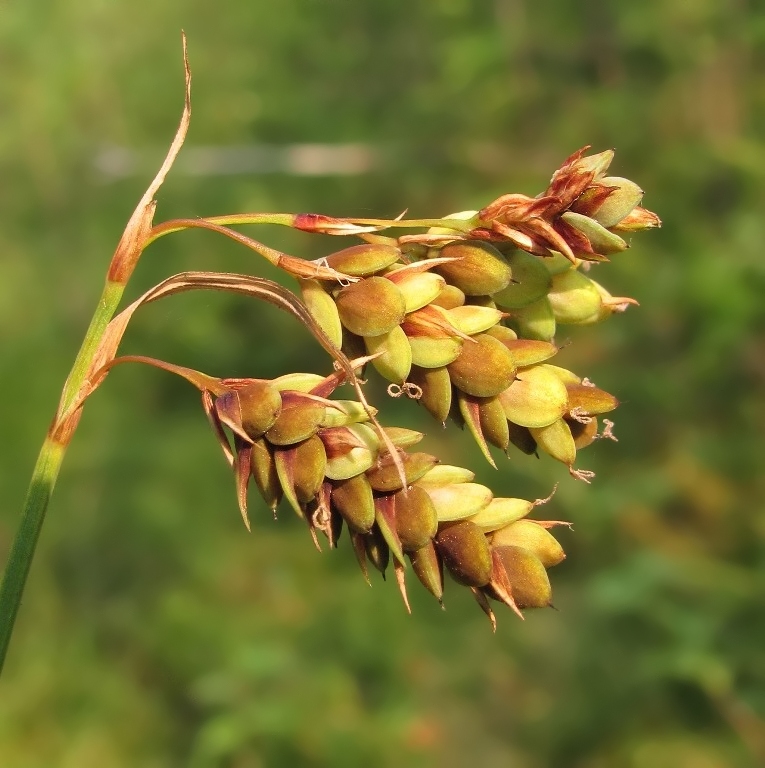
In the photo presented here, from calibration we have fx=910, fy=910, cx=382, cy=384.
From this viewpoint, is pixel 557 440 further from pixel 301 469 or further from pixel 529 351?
pixel 301 469

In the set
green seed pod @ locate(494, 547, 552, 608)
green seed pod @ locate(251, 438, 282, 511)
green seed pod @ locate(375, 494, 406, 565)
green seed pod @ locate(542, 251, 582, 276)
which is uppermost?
green seed pod @ locate(542, 251, 582, 276)

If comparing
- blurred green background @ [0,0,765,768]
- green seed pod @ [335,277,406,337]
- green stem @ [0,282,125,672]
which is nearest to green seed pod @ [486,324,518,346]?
green seed pod @ [335,277,406,337]

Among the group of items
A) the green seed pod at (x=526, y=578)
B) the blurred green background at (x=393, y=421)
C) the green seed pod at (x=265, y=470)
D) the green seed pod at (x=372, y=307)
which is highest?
the green seed pod at (x=372, y=307)

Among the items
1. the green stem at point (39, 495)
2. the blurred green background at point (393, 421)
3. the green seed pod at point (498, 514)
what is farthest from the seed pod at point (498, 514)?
the blurred green background at point (393, 421)

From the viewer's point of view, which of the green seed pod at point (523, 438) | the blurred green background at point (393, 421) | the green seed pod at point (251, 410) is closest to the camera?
the green seed pod at point (251, 410)

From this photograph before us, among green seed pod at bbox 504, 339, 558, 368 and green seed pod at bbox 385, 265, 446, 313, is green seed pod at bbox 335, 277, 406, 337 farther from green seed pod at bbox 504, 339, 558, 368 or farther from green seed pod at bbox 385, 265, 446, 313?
green seed pod at bbox 504, 339, 558, 368

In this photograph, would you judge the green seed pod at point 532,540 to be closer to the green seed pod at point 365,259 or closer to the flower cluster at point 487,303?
the flower cluster at point 487,303
